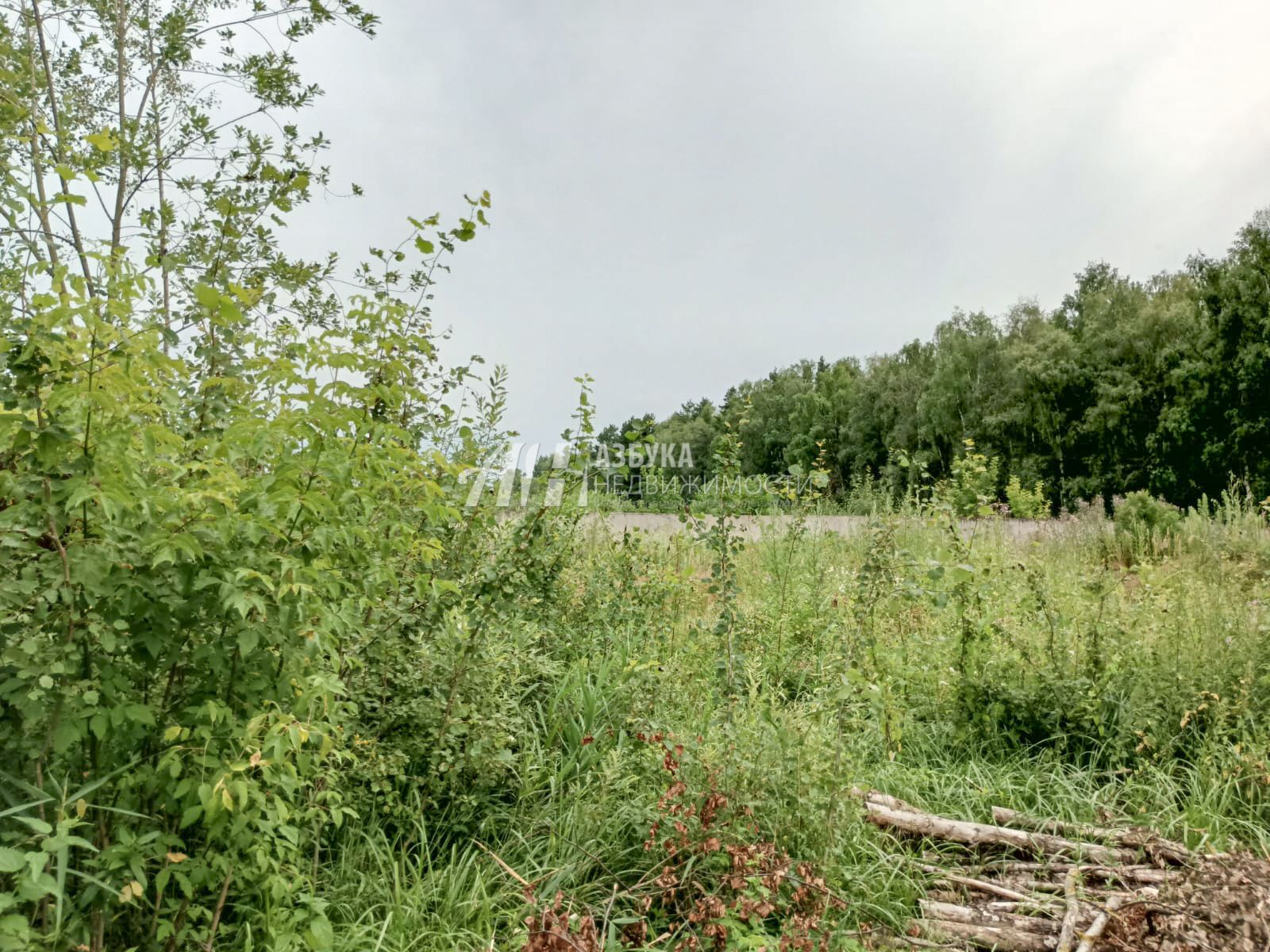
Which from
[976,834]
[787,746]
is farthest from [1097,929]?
[787,746]

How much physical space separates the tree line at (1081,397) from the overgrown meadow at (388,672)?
10.5 m

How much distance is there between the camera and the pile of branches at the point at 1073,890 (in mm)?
2643

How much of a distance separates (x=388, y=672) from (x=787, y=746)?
1513 mm

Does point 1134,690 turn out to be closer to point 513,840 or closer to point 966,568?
point 966,568

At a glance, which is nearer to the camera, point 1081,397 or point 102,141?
point 102,141

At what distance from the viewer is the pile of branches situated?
Answer: 2.64 metres

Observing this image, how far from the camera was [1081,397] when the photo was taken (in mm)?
27812

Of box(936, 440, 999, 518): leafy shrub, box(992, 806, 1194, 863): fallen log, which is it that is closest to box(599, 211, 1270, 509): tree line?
box(936, 440, 999, 518): leafy shrub

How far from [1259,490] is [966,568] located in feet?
68.6

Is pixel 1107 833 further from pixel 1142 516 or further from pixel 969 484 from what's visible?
pixel 1142 516

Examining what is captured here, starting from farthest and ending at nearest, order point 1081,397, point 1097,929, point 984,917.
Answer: point 1081,397 < point 984,917 < point 1097,929

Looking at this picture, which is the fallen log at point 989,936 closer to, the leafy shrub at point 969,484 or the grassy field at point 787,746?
the grassy field at point 787,746

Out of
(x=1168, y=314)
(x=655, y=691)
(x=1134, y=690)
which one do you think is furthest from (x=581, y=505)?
(x=1168, y=314)

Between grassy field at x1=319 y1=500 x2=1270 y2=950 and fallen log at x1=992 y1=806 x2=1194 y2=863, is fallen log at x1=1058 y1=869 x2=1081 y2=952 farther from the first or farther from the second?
grassy field at x1=319 y1=500 x2=1270 y2=950
